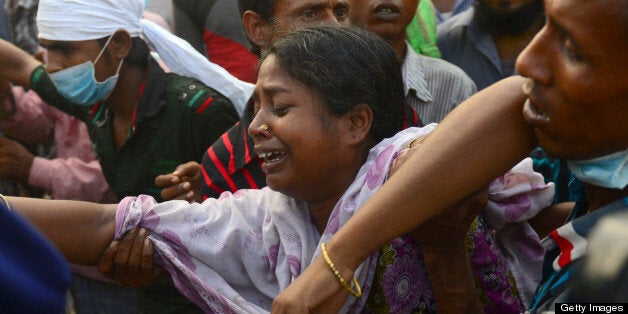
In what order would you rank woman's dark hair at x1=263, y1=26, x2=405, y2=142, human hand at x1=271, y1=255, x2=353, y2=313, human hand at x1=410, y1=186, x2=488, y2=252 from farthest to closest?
1. woman's dark hair at x1=263, y1=26, x2=405, y2=142
2. human hand at x1=410, y1=186, x2=488, y2=252
3. human hand at x1=271, y1=255, x2=353, y2=313

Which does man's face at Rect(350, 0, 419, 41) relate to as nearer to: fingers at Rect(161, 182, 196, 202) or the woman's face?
fingers at Rect(161, 182, 196, 202)

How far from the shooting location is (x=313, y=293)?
2.05 m

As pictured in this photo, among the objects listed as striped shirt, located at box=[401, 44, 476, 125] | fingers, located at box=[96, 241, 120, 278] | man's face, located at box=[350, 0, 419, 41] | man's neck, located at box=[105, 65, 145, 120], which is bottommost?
striped shirt, located at box=[401, 44, 476, 125]

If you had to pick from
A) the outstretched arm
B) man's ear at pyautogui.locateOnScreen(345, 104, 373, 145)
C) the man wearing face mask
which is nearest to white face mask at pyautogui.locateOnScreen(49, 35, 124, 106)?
the man wearing face mask

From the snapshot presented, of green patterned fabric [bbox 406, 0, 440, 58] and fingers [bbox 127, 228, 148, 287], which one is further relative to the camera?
green patterned fabric [bbox 406, 0, 440, 58]

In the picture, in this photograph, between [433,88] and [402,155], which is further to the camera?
[433,88]

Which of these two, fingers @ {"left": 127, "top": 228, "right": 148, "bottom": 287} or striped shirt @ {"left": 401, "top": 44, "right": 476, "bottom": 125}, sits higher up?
fingers @ {"left": 127, "top": 228, "right": 148, "bottom": 287}

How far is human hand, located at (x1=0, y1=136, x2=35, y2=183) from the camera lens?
186 inches

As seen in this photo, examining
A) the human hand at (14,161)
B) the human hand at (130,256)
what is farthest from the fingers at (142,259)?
the human hand at (14,161)

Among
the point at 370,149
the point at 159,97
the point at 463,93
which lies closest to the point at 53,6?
the point at 159,97

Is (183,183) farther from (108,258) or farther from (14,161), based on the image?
(14,161)

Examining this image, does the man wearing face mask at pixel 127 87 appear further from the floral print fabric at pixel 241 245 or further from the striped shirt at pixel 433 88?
the floral print fabric at pixel 241 245

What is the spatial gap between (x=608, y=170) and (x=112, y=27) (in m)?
3.02

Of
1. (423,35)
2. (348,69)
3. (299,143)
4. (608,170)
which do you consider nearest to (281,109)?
(299,143)
